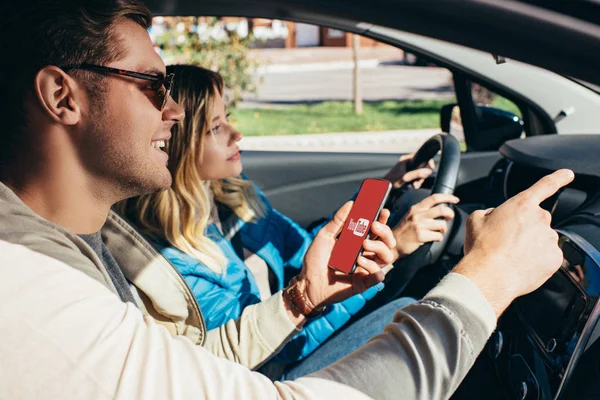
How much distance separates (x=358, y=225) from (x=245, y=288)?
505 millimetres

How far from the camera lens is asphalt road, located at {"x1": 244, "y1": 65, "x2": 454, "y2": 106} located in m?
13.2

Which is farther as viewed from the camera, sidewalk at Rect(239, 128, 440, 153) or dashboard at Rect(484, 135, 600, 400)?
sidewalk at Rect(239, 128, 440, 153)

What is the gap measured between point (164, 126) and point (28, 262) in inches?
27.4

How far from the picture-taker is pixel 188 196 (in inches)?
83.6

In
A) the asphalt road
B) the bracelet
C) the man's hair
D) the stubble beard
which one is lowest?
the asphalt road

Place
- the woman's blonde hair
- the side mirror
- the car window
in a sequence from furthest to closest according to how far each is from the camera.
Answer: the car window → the side mirror → the woman's blonde hair

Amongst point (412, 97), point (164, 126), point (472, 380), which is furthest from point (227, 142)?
point (412, 97)

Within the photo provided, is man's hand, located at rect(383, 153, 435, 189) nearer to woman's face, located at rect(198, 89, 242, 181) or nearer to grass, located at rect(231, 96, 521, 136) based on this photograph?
woman's face, located at rect(198, 89, 242, 181)

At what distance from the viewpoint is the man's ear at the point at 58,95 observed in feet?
4.26

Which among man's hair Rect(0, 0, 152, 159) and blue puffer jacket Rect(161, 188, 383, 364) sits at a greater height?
man's hair Rect(0, 0, 152, 159)

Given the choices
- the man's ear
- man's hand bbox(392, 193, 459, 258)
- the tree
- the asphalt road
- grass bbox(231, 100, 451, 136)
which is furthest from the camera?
the asphalt road

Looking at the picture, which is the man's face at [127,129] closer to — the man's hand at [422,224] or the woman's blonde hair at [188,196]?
the woman's blonde hair at [188,196]

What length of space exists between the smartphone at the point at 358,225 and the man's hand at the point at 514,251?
449 millimetres

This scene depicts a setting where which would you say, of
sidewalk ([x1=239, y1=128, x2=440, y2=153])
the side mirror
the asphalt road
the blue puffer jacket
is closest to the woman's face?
the blue puffer jacket
